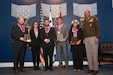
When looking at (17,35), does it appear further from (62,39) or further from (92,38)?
(92,38)

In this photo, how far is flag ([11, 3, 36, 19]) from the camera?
7789 mm

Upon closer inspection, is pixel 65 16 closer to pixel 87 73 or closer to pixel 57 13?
pixel 57 13

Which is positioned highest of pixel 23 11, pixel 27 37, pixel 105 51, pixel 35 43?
pixel 23 11

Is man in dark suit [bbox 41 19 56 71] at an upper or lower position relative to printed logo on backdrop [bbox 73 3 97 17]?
lower

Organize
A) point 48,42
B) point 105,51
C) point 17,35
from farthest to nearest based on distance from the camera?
point 105,51 < point 48,42 < point 17,35

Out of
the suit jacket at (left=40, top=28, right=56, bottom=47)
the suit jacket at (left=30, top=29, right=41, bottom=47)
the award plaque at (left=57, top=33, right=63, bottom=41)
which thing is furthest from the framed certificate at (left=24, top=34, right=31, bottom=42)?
the award plaque at (left=57, top=33, right=63, bottom=41)

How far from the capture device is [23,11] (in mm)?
7801

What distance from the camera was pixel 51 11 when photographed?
7840mm

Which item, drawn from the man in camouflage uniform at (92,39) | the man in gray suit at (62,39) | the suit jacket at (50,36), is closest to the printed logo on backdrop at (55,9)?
the man in gray suit at (62,39)

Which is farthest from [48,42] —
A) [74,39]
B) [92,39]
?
[92,39]

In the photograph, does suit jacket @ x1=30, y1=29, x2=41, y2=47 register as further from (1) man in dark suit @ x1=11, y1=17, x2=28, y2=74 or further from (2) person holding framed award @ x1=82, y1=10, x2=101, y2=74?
(2) person holding framed award @ x1=82, y1=10, x2=101, y2=74

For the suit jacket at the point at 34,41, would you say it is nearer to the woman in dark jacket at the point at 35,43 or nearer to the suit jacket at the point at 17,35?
the woman in dark jacket at the point at 35,43

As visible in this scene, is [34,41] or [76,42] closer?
[76,42]

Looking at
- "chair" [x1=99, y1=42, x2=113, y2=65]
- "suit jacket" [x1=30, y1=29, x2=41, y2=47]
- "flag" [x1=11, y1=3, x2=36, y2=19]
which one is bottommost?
"chair" [x1=99, y1=42, x2=113, y2=65]
